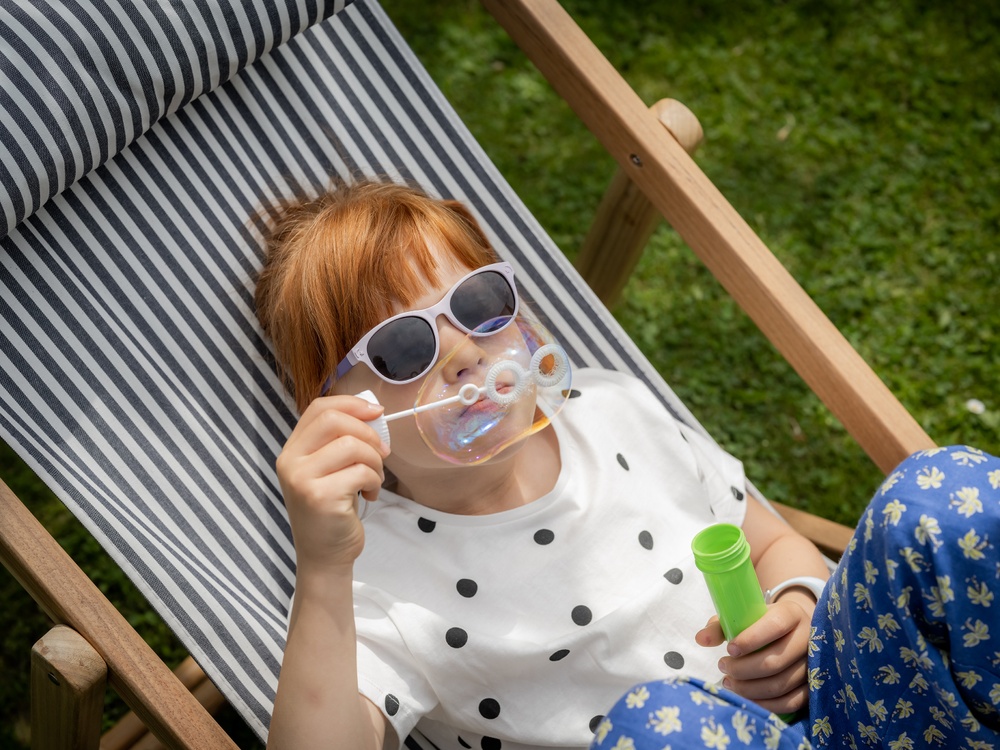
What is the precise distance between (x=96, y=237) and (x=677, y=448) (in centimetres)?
108

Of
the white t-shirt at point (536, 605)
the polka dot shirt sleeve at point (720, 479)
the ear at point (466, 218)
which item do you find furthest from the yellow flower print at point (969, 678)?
the ear at point (466, 218)

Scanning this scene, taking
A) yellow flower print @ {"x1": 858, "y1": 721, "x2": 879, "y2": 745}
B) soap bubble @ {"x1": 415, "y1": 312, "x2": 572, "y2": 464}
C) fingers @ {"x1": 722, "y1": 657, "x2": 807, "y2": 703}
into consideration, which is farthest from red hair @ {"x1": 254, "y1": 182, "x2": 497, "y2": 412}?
yellow flower print @ {"x1": 858, "y1": 721, "x2": 879, "y2": 745}

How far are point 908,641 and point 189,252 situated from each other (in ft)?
4.32

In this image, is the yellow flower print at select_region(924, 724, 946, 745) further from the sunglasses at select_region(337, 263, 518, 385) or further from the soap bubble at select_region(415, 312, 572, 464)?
the sunglasses at select_region(337, 263, 518, 385)

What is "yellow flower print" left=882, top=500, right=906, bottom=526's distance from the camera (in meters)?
1.16

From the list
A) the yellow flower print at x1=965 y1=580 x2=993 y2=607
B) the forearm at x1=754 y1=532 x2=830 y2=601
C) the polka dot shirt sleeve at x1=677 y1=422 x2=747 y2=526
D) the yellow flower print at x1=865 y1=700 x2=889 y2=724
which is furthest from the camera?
the polka dot shirt sleeve at x1=677 y1=422 x2=747 y2=526

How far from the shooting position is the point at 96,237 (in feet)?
5.51

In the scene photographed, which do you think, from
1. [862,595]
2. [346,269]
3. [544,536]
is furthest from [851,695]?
[346,269]


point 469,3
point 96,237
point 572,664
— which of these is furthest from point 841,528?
point 469,3

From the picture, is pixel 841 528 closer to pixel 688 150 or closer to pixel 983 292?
pixel 688 150

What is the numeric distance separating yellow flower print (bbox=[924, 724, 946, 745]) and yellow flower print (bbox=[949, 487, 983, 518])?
0.94 ft

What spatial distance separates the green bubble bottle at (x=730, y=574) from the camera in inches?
51.3

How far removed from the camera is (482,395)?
4.68 ft

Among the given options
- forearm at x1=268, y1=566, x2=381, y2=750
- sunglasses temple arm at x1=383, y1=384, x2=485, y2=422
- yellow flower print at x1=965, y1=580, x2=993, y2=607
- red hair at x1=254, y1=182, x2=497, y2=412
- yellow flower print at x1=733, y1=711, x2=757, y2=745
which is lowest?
yellow flower print at x1=733, y1=711, x2=757, y2=745
